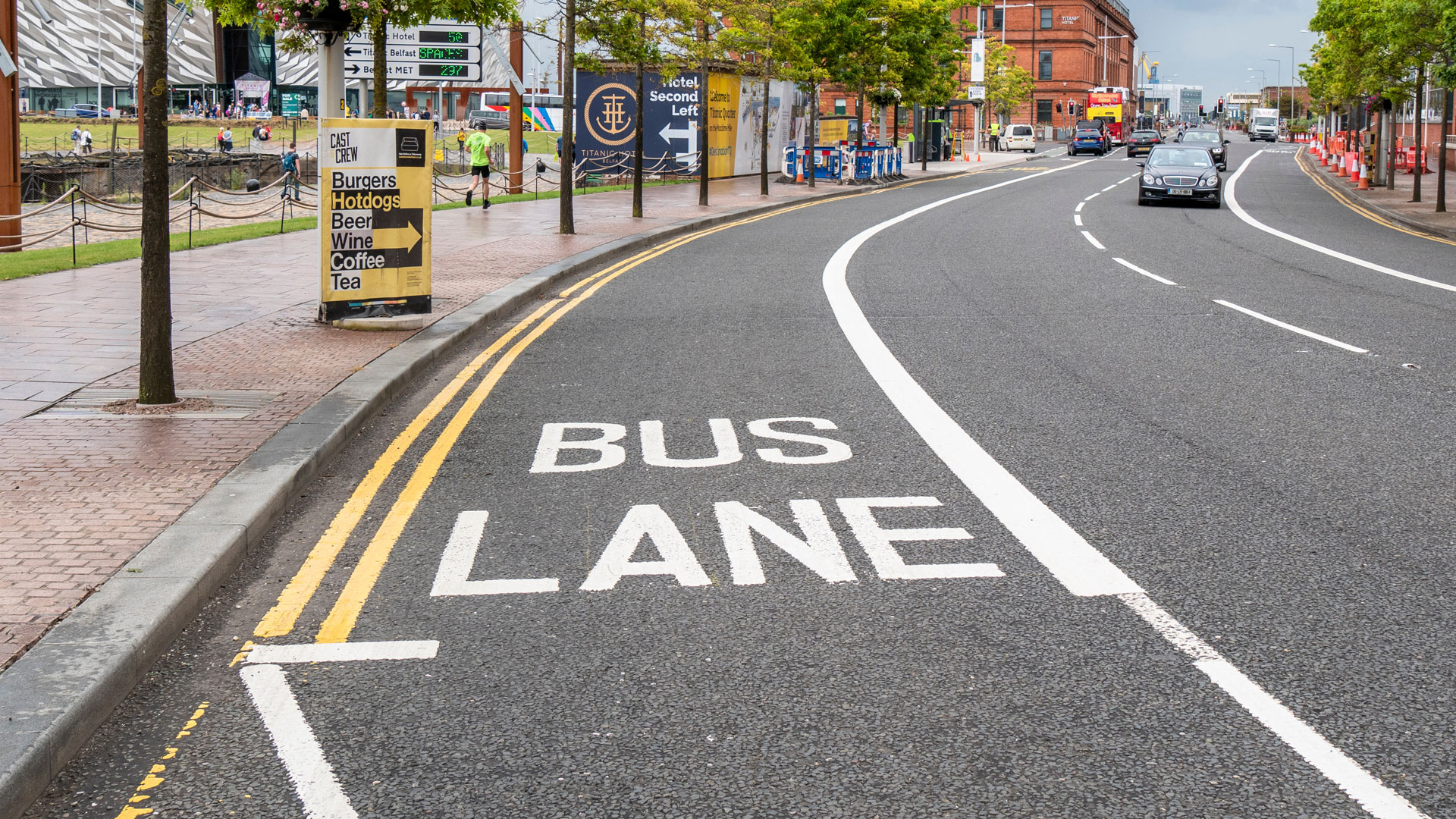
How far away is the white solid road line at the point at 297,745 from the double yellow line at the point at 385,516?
368 mm

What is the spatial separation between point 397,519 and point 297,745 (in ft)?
7.74

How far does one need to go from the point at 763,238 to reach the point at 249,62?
105121 millimetres

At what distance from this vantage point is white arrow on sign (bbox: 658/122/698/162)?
41969 millimetres

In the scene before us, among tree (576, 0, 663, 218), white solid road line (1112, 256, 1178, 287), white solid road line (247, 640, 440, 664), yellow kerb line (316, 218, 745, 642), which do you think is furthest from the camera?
tree (576, 0, 663, 218)

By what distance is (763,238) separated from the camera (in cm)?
2222

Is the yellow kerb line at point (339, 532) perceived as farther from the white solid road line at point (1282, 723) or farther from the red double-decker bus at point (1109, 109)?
the red double-decker bus at point (1109, 109)

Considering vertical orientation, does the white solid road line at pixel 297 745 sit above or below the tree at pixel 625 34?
below

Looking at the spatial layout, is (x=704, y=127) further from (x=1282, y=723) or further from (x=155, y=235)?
(x=1282, y=723)

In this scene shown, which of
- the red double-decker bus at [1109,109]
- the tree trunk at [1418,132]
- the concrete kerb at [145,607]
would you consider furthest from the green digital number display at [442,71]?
the red double-decker bus at [1109,109]

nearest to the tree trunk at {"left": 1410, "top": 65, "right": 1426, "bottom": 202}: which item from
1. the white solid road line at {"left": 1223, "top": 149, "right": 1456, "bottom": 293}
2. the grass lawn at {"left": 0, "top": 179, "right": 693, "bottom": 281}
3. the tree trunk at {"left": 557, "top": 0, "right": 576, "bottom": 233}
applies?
the white solid road line at {"left": 1223, "top": 149, "right": 1456, "bottom": 293}

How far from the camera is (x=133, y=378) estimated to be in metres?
9.11

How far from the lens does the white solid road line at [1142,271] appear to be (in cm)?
1550

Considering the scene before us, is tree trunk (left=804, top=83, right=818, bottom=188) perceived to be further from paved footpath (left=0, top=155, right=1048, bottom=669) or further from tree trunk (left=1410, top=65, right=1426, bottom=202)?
paved footpath (left=0, top=155, right=1048, bottom=669)

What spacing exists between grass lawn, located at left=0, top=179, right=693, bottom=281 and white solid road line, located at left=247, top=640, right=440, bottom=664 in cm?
1220
